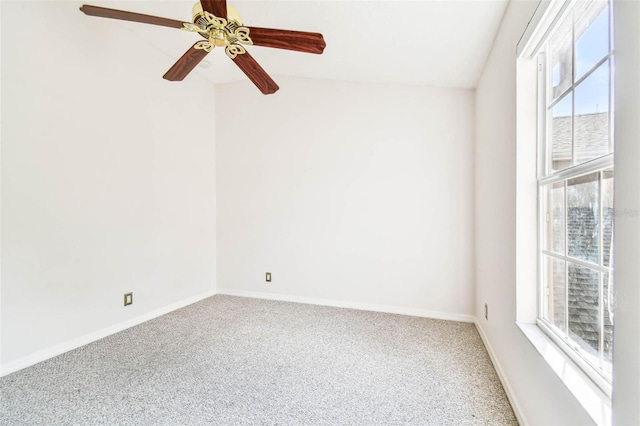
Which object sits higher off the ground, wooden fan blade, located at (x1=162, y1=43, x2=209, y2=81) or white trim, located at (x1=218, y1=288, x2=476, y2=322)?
wooden fan blade, located at (x1=162, y1=43, x2=209, y2=81)

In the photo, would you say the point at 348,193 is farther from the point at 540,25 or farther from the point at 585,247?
the point at 585,247

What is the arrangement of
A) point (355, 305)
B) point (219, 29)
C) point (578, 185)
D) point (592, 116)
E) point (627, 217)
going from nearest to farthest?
point (627, 217)
point (592, 116)
point (578, 185)
point (219, 29)
point (355, 305)

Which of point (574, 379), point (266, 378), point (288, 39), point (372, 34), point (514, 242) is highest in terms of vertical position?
point (372, 34)

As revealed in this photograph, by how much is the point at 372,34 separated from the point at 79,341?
133 inches

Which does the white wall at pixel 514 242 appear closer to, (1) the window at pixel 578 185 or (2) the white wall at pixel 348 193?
(1) the window at pixel 578 185

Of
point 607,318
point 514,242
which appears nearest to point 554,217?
point 514,242

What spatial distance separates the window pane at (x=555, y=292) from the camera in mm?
1286

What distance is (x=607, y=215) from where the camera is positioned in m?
0.95

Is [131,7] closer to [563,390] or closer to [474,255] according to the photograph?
[563,390]

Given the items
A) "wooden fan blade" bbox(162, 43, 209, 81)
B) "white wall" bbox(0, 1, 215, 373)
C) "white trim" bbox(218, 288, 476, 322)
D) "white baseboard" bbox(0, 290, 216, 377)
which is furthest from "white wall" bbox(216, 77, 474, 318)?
"wooden fan blade" bbox(162, 43, 209, 81)

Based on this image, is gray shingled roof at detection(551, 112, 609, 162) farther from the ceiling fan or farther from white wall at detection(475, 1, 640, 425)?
the ceiling fan

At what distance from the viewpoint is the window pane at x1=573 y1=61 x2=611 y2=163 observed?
3.19 feet

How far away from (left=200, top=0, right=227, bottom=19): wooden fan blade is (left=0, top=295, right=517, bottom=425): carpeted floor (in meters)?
2.16

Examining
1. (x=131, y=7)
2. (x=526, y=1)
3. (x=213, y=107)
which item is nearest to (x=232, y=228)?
(x=213, y=107)
